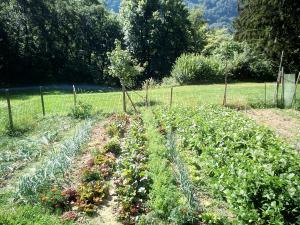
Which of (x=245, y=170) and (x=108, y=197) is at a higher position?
(x=245, y=170)

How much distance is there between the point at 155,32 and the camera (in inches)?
1449

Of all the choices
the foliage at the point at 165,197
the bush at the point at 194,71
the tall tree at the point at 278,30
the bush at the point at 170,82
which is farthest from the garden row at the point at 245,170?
the tall tree at the point at 278,30

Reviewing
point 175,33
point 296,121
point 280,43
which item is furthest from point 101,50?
point 296,121

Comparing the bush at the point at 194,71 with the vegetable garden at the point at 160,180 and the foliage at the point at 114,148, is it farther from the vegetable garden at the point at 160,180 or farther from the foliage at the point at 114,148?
the foliage at the point at 114,148

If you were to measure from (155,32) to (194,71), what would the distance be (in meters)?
9.71

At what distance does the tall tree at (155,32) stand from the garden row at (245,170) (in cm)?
2678

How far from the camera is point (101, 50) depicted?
39.4 meters

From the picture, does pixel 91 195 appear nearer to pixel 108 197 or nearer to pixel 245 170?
pixel 108 197

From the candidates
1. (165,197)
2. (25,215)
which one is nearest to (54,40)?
(25,215)

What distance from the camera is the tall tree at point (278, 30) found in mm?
29016

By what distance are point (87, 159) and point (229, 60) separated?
78.6 ft

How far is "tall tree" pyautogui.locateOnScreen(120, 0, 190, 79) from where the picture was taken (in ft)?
119

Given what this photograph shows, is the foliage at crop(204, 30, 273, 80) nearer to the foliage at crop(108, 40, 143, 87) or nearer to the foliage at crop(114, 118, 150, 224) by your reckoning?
the foliage at crop(108, 40, 143, 87)

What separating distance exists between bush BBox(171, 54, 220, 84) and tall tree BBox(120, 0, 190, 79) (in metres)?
7.35
